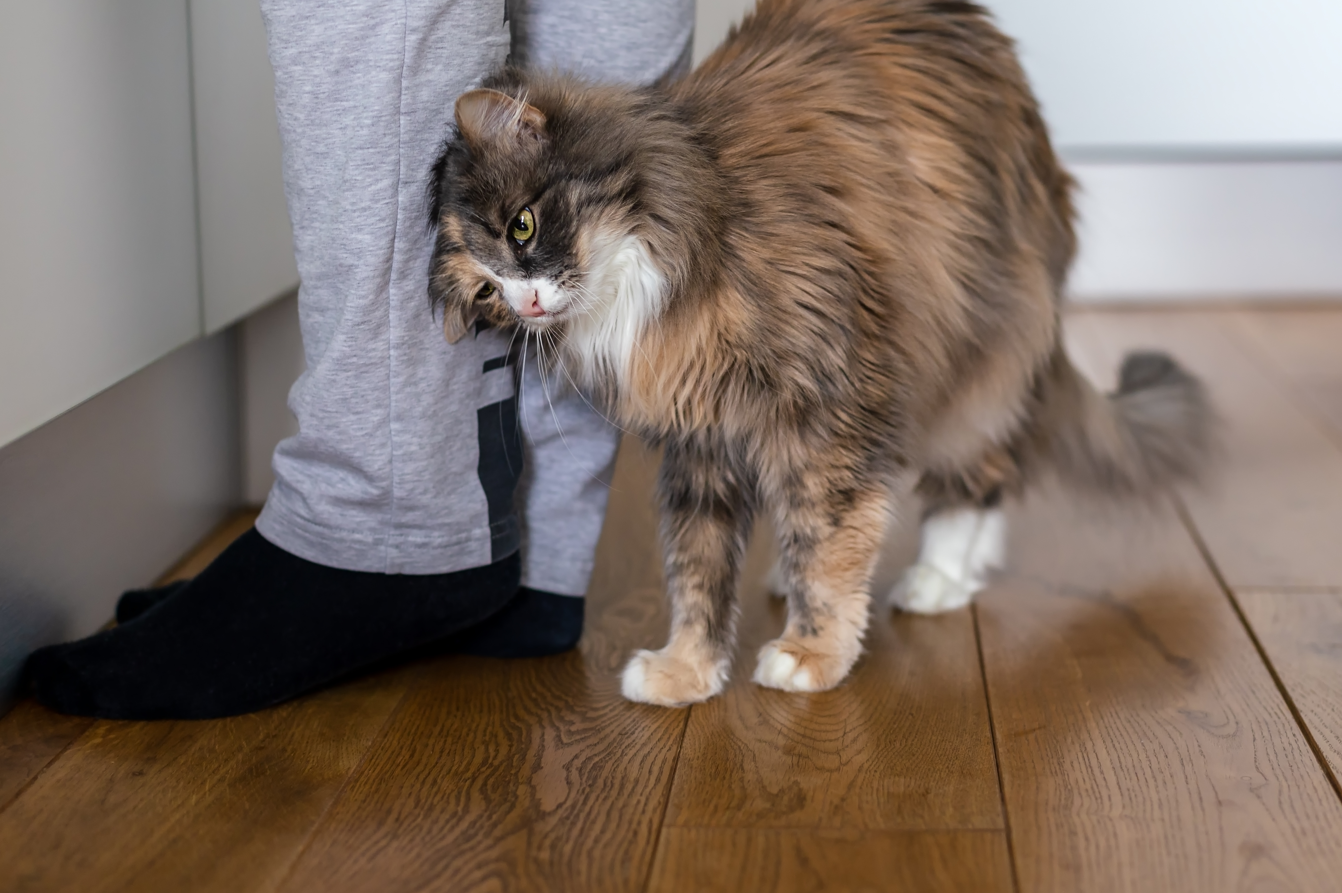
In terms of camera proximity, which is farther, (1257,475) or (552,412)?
(1257,475)

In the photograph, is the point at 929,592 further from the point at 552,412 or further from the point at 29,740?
the point at 29,740

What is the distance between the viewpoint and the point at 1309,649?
146 centimetres

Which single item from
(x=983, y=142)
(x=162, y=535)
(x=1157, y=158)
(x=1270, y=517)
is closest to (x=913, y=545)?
(x=1270, y=517)

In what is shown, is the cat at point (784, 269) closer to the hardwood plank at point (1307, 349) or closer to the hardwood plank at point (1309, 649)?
the hardwood plank at point (1309, 649)

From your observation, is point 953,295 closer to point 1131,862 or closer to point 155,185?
point 1131,862

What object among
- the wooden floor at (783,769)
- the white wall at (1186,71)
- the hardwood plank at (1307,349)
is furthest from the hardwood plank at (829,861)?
the hardwood plank at (1307,349)

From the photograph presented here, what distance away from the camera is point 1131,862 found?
3.39 feet

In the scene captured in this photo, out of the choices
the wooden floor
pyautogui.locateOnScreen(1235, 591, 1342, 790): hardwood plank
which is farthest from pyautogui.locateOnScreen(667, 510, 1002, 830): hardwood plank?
pyautogui.locateOnScreen(1235, 591, 1342, 790): hardwood plank

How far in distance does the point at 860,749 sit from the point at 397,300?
2.06 ft

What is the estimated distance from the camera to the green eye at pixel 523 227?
119 cm

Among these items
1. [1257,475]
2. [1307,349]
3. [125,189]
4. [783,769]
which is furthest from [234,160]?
[1307,349]

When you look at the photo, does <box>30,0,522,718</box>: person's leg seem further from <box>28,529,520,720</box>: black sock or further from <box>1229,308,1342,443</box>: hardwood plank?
<box>1229,308,1342,443</box>: hardwood plank

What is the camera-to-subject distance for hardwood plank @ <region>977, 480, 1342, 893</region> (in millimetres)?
1039

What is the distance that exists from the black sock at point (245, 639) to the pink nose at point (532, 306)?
1.08 feet
